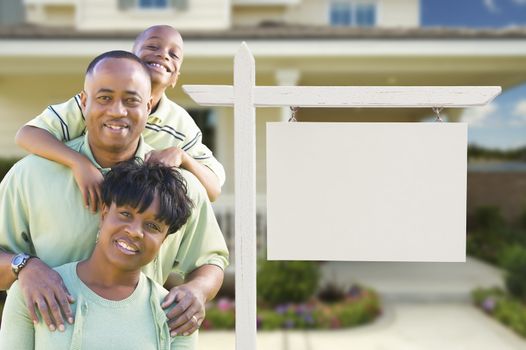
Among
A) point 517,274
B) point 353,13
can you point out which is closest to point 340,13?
point 353,13

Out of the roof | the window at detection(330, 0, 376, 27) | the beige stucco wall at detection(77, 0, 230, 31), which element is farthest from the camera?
the window at detection(330, 0, 376, 27)

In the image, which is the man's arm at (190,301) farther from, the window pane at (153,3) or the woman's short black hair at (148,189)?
the window pane at (153,3)

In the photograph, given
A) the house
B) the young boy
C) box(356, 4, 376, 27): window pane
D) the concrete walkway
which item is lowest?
the concrete walkway

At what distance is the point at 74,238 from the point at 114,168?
192 mm

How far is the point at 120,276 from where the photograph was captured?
1.22 meters

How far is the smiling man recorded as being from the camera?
3.90 feet

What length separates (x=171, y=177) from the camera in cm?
123

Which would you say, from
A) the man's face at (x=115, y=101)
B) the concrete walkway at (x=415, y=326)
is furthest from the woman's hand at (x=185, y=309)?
the concrete walkway at (x=415, y=326)

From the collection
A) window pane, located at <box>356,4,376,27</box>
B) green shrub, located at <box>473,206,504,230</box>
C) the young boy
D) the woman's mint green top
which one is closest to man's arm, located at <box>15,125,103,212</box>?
the young boy

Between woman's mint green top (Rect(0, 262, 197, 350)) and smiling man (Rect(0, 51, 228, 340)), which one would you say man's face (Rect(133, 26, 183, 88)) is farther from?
woman's mint green top (Rect(0, 262, 197, 350))

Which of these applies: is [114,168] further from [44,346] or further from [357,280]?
[357,280]

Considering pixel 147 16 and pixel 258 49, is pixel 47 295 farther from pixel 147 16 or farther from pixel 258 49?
pixel 147 16

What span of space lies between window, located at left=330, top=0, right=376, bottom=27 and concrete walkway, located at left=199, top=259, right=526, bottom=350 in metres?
4.43

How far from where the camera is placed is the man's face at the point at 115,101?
3.89 feet
